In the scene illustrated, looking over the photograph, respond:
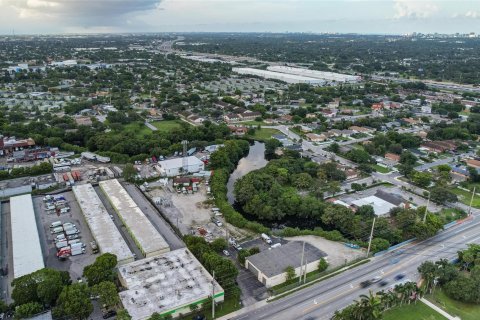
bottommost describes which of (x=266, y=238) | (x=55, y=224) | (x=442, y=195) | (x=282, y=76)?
(x=266, y=238)

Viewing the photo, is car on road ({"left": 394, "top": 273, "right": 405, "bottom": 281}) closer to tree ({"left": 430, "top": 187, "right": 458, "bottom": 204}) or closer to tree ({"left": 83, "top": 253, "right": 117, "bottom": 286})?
tree ({"left": 430, "top": 187, "right": 458, "bottom": 204})

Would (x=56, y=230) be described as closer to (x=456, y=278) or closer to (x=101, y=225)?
(x=101, y=225)

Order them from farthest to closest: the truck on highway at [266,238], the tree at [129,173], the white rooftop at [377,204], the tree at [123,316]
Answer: the tree at [129,173] → the white rooftop at [377,204] → the truck on highway at [266,238] → the tree at [123,316]

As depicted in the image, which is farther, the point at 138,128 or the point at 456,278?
the point at 138,128

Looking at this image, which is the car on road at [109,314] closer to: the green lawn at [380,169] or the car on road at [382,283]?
the car on road at [382,283]

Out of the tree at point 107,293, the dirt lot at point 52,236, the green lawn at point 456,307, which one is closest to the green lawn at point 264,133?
the dirt lot at point 52,236

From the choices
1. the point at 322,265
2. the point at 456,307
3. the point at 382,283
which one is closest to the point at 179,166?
the point at 322,265
